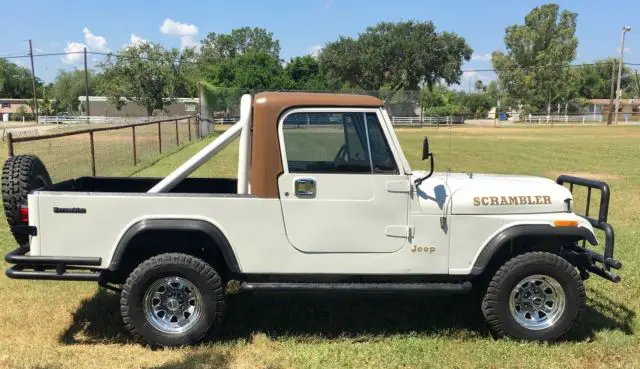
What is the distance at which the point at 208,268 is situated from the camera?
3916mm

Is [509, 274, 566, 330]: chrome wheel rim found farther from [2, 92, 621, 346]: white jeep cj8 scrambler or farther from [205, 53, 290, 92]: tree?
[205, 53, 290, 92]: tree

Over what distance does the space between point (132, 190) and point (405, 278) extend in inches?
109

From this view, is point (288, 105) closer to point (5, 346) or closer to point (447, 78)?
point (5, 346)

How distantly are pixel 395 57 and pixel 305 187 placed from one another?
6618 cm

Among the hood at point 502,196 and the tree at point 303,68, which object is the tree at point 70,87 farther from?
the hood at point 502,196

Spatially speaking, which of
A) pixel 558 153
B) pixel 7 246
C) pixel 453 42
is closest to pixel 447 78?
pixel 453 42

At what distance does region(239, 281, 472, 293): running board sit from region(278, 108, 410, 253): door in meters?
0.25

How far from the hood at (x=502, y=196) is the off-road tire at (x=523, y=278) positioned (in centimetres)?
36

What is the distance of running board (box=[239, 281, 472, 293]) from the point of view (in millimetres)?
3932

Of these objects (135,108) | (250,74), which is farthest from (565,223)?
(250,74)

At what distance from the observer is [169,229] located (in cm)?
385

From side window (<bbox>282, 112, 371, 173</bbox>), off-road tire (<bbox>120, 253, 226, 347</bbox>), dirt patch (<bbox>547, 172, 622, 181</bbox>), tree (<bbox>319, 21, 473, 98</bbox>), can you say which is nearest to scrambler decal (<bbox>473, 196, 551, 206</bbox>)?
side window (<bbox>282, 112, 371, 173</bbox>)

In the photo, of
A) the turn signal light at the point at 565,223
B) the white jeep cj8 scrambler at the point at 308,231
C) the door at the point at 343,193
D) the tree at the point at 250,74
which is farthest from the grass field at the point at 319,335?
the tree at the point at 250,74

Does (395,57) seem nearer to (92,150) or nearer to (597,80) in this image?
(597,80)
